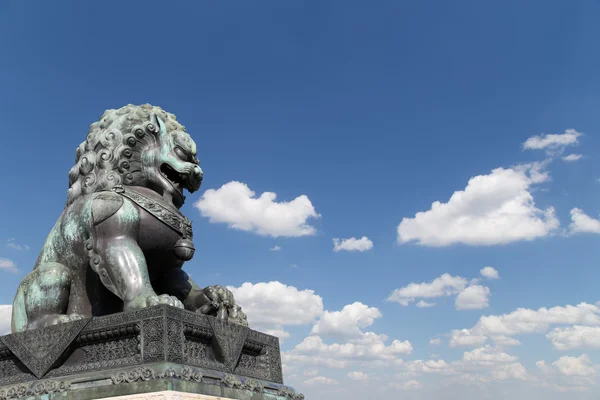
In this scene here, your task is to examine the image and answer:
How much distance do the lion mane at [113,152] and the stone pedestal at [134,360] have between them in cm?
205

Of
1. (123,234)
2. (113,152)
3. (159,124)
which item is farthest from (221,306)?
(159,124)

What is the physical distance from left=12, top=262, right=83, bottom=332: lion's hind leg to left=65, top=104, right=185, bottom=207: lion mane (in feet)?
3.85

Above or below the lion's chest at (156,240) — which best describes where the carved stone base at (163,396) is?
below

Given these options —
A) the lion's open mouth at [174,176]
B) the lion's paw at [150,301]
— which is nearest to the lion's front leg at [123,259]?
the lion's paw at [150,301]

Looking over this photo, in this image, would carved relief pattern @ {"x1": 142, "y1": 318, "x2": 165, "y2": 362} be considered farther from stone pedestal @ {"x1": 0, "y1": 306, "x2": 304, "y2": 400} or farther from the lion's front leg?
the lion's front leg

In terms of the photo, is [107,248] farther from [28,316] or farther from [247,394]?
[247,394]

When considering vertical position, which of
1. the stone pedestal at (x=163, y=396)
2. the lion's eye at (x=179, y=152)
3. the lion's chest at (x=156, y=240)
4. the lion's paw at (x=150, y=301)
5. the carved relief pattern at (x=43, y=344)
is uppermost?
the lion's eye at (x=179, y=152)

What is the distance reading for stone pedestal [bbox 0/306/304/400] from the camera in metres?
6.23

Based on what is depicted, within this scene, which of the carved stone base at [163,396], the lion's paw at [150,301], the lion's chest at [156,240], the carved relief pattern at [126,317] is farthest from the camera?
the lion's chest at [156,240]

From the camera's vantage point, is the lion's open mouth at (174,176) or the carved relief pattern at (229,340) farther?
the lion's open mouth at (174,176)

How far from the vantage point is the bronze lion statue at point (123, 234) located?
24.3 ft

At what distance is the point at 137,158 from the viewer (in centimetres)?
850

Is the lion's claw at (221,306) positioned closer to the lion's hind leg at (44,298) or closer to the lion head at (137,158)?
the lion head at (137,158)

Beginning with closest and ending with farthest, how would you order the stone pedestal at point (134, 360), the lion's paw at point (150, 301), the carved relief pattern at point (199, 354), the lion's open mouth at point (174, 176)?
1. the stone pedestal at point (134, 360)
2. the carved relief pattern at point (199, 354)
3. the lion's paw at point (150, 301)
4. the lion's open mouth at point (174, 176)
